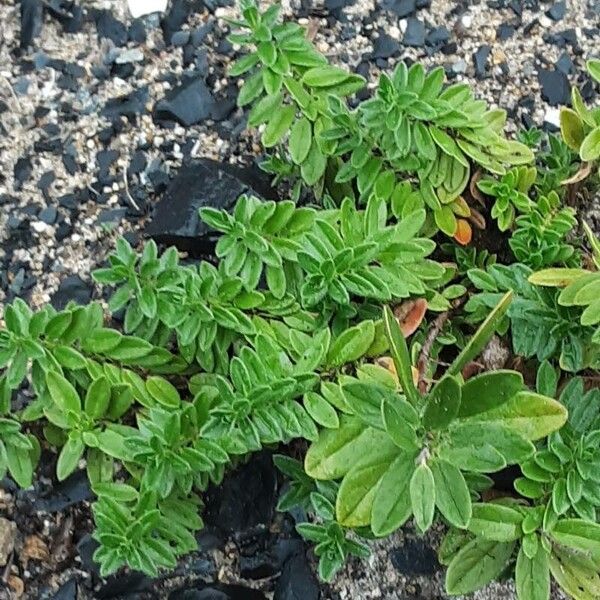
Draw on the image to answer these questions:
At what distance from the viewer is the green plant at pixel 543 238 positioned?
1.75 metres

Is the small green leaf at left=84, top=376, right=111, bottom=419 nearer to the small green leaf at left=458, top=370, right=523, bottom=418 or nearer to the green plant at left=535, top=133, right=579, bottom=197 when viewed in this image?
the small green leaf at left=458, top=370, right=523, bottom=418

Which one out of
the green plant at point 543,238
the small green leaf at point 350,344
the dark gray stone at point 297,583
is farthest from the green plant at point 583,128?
the dark gray stone at point 297,583

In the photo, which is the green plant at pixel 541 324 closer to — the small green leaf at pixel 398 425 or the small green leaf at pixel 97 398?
the small green leaf at pixel 398 425

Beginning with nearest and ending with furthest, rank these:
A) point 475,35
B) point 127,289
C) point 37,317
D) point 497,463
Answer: point 497,463
point 37,317
point 127,289
point 475,35

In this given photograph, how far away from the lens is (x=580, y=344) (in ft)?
5.39

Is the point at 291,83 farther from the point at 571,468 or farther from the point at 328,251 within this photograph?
the point at 571,468

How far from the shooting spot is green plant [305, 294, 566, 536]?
126 cm

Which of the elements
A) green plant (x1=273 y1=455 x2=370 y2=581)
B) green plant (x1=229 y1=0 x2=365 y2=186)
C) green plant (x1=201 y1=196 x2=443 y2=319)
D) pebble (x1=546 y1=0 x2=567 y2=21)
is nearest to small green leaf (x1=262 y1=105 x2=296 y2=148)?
green plant (x1=229 y1=0 x2=365 y2=186)

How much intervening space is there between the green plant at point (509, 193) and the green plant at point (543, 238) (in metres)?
0.03

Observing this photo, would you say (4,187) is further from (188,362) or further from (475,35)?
(475,35)

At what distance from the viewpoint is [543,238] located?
1.76 meters

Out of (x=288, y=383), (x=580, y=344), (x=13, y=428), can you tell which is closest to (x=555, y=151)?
(x=580, y=344)

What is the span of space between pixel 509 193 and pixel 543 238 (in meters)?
0.11

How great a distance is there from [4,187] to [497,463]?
141cm
